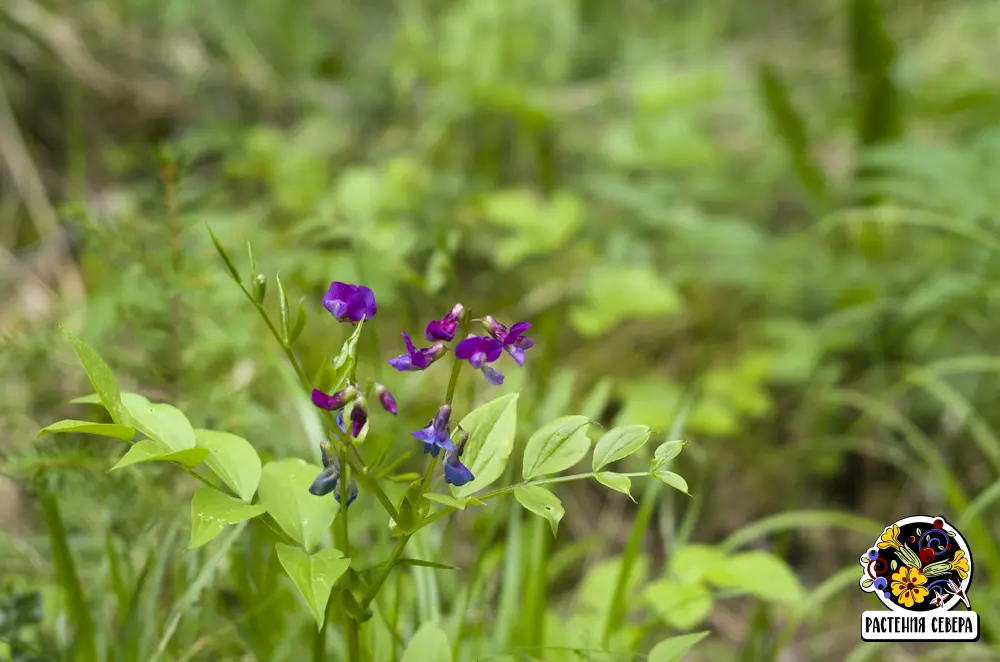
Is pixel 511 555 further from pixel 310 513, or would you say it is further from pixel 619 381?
pixel 619 381

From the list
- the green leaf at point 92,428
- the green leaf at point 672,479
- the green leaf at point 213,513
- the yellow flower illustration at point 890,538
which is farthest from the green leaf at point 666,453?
the yellow flower illustration at point 890,538

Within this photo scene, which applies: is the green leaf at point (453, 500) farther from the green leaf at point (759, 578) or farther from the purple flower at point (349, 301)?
the green leaf at point (759, 578)

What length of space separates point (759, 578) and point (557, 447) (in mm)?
624

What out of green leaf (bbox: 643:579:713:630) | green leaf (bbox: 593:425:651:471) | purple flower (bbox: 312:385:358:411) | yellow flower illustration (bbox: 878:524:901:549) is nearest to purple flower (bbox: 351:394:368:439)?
purple flower (bbox: 312:385:358:411)

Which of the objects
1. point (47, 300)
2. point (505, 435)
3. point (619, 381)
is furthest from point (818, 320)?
point (47, 300)

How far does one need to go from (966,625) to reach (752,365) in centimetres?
78

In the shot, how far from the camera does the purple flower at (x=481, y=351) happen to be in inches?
28.2

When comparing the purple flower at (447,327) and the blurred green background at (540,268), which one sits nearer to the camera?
the purple flower at (447,327)

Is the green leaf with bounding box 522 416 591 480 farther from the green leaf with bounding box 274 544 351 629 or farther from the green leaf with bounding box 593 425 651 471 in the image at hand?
the green leaf with bounding box 274 544 351 629

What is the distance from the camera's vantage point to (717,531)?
6.21 ft

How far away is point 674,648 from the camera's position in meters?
0.81

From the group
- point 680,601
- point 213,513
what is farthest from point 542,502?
point 680,601

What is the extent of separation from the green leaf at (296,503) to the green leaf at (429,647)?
0.17 metres

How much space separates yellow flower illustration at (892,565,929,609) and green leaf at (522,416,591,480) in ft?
2.16
